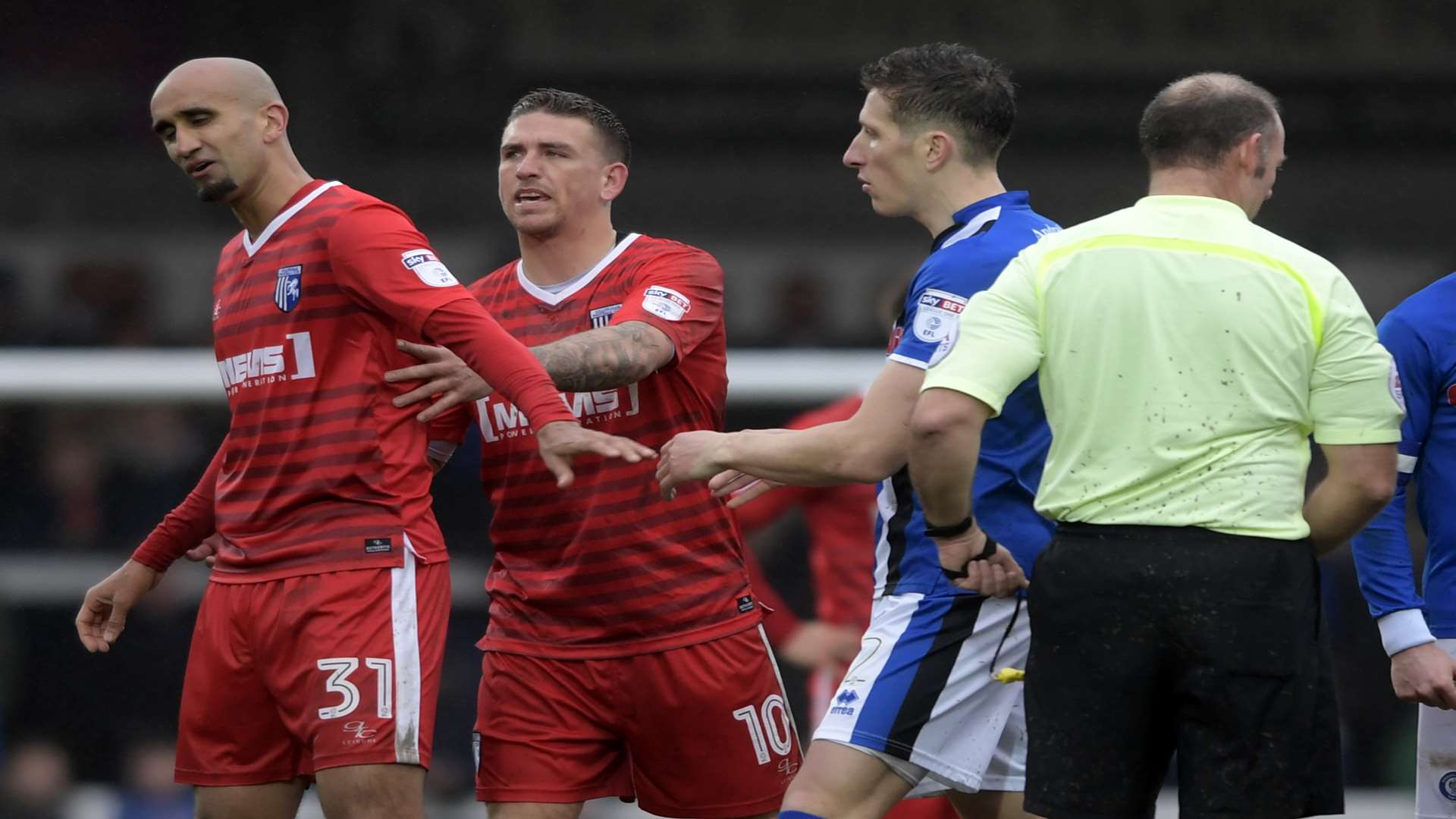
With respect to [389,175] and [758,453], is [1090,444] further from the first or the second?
[389,175]

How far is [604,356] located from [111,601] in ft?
4.05

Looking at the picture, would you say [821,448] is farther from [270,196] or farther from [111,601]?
[111,601]

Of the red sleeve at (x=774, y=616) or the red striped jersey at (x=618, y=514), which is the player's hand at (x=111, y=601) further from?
the red sleeve at (x=774, y=616)

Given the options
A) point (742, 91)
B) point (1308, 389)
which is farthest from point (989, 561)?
point (742, 91)

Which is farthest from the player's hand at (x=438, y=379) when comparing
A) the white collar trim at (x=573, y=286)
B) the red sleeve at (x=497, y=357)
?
the white collar trim at (x=573, y=286)

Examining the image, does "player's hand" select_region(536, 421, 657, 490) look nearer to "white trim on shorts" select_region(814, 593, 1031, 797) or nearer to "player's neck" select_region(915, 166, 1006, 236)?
"white trim on shorts" select_region(814, 593, 1031, 797)

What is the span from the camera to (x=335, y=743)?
3.40m

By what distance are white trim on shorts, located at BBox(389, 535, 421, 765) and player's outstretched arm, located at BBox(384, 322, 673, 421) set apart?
30 cm

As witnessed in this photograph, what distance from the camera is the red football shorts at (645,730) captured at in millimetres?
3795

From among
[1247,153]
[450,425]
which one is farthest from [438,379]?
[1247,153]

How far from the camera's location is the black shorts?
281 centimetres

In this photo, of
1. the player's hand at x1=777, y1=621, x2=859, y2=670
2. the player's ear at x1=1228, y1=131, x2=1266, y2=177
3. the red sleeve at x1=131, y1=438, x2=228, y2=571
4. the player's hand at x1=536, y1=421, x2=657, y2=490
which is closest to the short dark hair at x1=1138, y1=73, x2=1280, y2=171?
the player's ear at x1=1228, y1=131, x2=1266, y2=177

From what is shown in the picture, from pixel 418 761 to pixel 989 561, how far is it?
1.16 m

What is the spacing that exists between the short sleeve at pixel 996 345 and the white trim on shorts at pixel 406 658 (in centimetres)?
118
